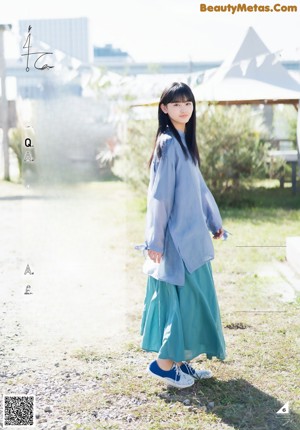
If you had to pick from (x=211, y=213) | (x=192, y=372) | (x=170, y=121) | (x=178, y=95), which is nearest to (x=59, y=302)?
(x=192, y=372)

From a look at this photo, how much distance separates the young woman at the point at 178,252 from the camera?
7.18ft

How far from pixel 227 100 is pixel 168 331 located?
17.3 ft

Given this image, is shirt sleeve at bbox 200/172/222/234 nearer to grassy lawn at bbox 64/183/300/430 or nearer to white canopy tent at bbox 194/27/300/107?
grassy lawn at bbox 64/183/300/430

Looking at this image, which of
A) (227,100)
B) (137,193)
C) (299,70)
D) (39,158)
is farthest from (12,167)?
(39,158)

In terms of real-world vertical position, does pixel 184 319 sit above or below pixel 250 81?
below

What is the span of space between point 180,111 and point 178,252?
0.47 metres

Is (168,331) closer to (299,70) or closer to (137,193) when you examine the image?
(137,193)

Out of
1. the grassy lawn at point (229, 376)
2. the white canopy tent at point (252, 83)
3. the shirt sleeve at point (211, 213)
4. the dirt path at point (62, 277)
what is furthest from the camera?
the white canopy tent at point (252, 83)

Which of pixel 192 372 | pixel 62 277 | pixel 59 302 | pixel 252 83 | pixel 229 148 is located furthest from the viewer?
pixel 252 83

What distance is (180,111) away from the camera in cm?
221

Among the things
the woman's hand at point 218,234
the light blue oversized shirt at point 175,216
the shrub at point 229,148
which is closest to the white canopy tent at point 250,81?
the shrub at point 229,148

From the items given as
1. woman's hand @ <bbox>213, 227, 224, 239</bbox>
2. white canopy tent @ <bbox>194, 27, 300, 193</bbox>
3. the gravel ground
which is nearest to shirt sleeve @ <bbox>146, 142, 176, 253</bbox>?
woman's hand @ <bbox>213, 227, 224, 239</bbox>

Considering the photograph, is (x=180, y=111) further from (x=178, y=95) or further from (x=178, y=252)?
(x=178, y=252)

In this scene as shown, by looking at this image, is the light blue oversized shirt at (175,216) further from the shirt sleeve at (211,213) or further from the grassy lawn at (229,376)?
the grassy lawn at (229,376)
